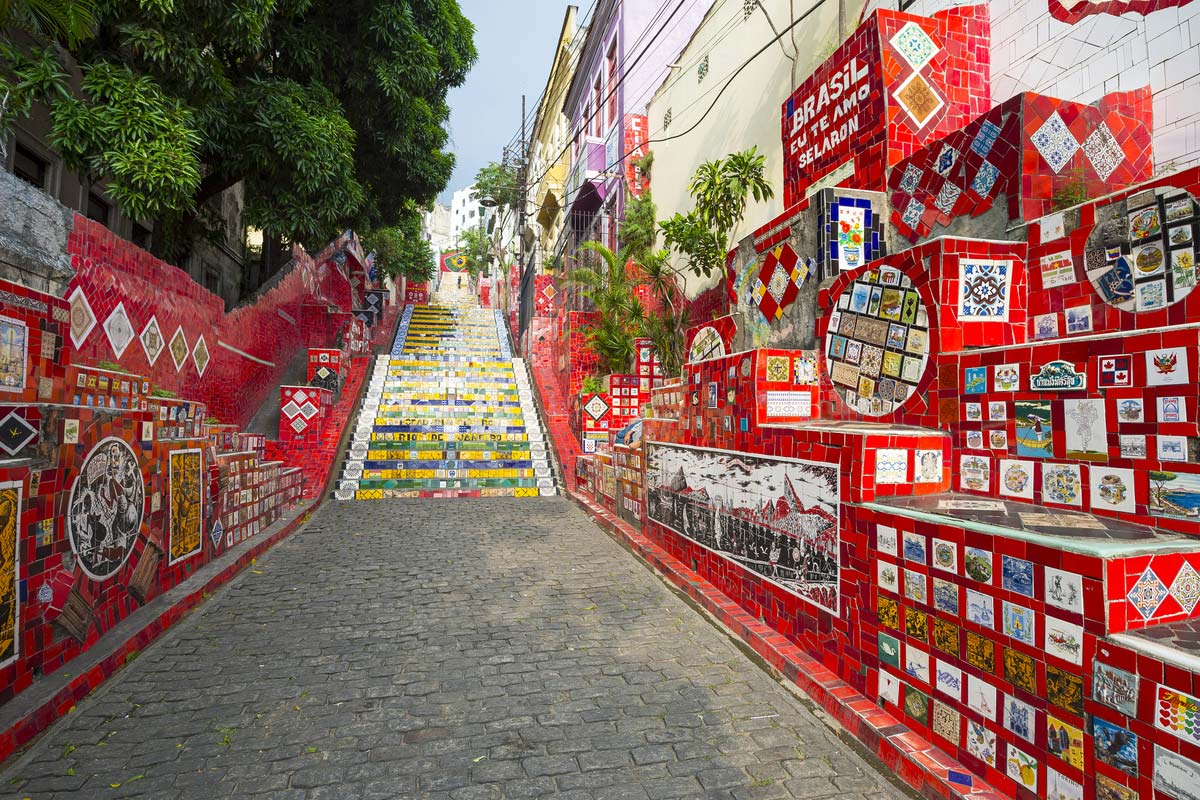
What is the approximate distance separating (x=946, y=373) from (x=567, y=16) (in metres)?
24.1

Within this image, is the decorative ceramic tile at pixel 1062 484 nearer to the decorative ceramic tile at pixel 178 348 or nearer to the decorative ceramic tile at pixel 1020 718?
the decorative ceramic tile at pixel 1020 718

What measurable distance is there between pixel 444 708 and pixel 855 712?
200cm

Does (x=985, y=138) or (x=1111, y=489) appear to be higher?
(x=985, y=138)

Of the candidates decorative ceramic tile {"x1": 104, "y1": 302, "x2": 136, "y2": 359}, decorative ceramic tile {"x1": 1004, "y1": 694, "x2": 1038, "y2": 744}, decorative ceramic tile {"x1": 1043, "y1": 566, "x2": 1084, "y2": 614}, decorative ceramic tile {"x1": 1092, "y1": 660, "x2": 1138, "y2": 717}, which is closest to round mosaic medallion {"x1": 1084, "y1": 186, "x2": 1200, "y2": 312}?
decorative ceramic tile {"x1": 1043, "y1": 566, "x2": 1084, "y2": 614}

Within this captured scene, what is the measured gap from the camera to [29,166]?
27.0 feet

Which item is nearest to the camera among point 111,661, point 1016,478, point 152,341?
point 1016,478

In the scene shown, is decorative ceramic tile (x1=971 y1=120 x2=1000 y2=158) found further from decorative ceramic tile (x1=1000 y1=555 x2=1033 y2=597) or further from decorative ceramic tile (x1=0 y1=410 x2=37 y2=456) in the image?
decorative ceramic tile (x1=0 y1=410 x2=37 y2=456)

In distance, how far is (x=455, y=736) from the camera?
292 centimetres

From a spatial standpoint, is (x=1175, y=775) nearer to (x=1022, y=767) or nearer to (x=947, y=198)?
(x=1022, y=767)

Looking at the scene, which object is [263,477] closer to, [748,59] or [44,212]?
[44,212]

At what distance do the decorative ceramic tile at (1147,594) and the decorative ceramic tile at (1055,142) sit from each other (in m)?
2.63

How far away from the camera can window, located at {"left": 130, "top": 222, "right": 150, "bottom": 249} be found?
1091cm

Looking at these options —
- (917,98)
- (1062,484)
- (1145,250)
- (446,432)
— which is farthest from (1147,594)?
(446,432)

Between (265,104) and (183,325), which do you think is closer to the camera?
(183,325)
